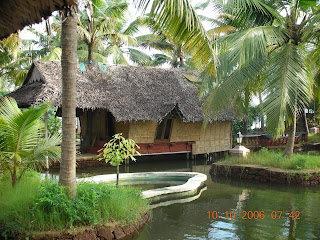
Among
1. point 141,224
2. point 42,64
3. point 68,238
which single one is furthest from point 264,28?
point 42,64

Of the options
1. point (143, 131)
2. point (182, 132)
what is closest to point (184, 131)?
point (182, 132)

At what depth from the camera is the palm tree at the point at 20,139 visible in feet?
18.5

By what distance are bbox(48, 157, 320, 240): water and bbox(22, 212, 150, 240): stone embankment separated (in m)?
0.18

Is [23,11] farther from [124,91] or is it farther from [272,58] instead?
[124,91]

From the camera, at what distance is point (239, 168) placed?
1159 cm

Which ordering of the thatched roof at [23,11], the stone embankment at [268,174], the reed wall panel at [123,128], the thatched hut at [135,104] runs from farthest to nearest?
1. the reed wall panel at [123,128]
2. the thatched hut at [135,104]
3. the stone embankment at [268,174]
4. the thatched roof at [23,11]

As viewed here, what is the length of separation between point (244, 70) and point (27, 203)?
25.3ft

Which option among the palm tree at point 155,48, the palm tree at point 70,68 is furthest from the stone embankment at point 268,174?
the palm tree at point 155,48

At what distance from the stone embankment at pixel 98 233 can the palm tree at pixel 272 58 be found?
5269mm

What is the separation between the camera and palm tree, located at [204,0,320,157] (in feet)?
30.8

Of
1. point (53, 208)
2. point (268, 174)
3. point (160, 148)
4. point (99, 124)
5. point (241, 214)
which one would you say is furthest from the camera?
point (99, 124)

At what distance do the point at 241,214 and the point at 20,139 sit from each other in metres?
4.71

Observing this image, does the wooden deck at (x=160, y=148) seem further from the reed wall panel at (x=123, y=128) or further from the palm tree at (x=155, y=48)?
the palm tree at (x=155, y=48)

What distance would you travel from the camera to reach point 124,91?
15492 millimetres
